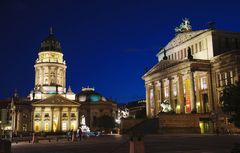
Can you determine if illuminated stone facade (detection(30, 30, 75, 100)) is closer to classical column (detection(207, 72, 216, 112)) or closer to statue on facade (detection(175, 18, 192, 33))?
statue on facade (detection(175, 18, 192, 33))

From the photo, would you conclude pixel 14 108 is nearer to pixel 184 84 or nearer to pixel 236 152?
pixel 184 84

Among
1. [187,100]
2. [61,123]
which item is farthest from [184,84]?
[61,123]

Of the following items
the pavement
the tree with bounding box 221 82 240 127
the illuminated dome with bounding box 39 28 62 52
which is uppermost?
the illuminated dome with bounding box 39 28 62 52

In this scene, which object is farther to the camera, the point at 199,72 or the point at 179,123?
the point at 199,72

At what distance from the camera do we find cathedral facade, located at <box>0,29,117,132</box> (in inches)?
5896

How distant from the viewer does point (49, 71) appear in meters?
161

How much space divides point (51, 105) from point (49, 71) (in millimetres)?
18547

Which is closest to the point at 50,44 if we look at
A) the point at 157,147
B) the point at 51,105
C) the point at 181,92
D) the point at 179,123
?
the point at 51,105

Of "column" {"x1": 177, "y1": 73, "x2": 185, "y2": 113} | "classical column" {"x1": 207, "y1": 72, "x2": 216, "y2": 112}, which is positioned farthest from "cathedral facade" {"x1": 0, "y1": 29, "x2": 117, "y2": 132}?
"classical column" {"x1": 207, "y1": 72, "x2": 216, "y2": 112}

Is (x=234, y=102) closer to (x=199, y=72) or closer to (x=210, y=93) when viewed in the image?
(x=210, y=93)

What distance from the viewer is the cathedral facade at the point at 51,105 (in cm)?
14975

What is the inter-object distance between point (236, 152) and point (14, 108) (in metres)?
144

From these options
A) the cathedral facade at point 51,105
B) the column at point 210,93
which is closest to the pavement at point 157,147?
the column at point 210,93

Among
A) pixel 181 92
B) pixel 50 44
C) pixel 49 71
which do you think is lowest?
pixel 181 92
